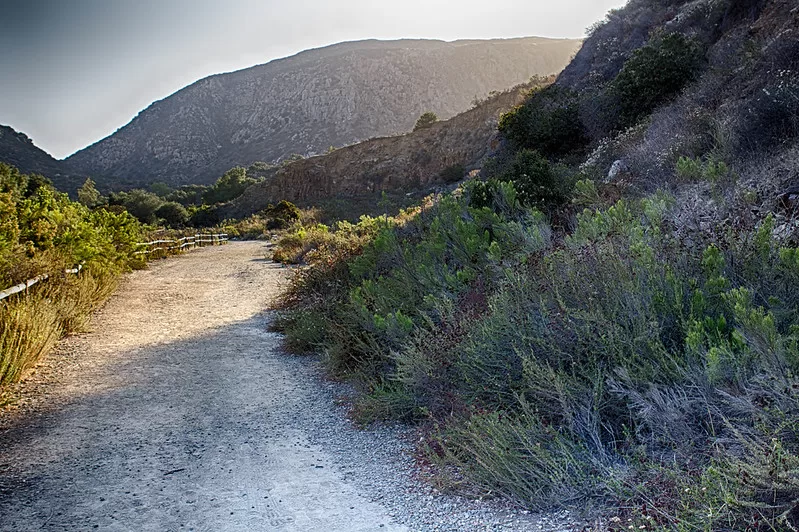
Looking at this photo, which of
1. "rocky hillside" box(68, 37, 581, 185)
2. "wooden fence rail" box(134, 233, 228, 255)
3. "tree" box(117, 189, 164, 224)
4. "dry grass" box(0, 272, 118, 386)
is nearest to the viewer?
"dry grass" box(0, 272, 118, 386)

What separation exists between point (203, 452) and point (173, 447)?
11.1 inches

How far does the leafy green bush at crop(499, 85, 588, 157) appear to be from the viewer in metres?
17.8

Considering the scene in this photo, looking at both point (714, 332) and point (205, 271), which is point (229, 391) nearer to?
point (714, 332)

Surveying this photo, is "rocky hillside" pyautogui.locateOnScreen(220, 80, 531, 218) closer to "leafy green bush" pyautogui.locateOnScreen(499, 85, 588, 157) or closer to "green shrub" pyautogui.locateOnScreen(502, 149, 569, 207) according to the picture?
"leafy green bush" pyautogui.locateOnScreen(499, 85, 588, 157)

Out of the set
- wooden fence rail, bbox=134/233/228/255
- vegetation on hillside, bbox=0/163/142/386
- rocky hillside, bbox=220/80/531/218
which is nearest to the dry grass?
vegetation on hillside, bbox=0/163/142/386

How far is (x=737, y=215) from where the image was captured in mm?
5020

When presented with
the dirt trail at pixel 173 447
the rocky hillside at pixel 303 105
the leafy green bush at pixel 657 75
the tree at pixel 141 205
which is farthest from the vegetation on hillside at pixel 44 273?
the rocky hillside at pixel 303 105

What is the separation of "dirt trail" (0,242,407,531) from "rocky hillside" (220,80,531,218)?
34.1m

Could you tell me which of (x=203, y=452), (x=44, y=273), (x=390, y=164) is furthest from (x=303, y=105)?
(x=203, y=452)

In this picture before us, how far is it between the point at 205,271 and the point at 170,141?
8098 cm

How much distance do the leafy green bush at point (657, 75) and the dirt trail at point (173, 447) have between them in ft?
38.9

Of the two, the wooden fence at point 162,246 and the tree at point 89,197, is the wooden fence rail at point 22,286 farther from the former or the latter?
the tree at point 89,197

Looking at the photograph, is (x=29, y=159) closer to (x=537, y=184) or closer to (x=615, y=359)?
(x=537, y=184)

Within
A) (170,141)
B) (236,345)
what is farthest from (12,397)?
(170,141)
